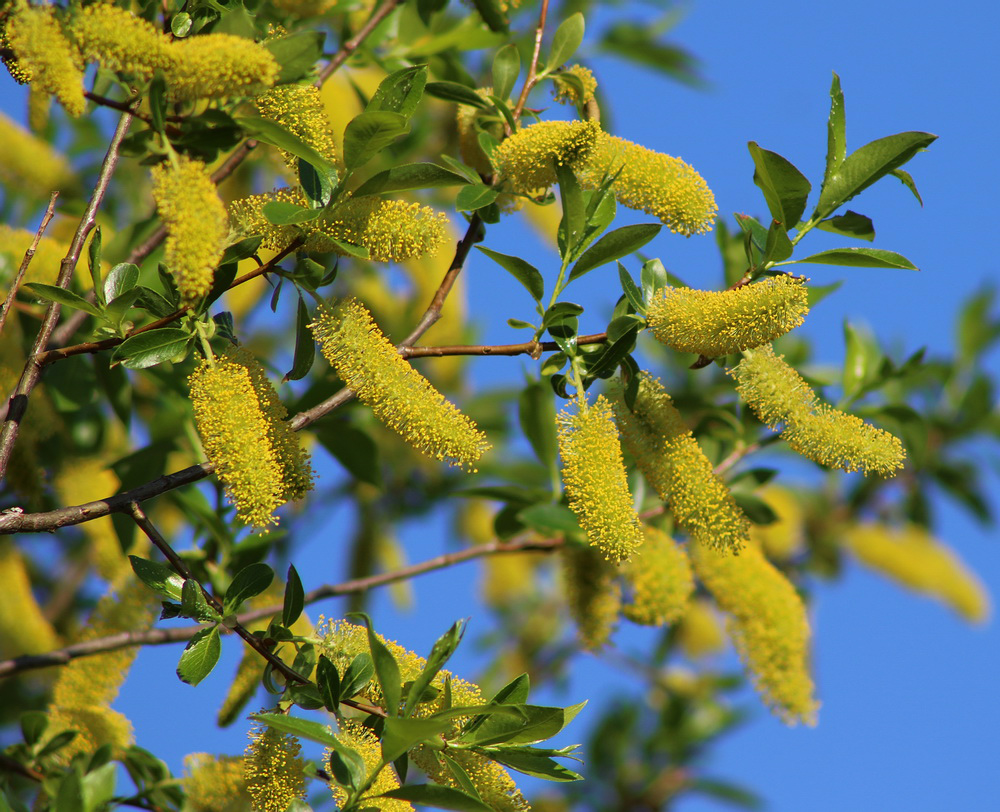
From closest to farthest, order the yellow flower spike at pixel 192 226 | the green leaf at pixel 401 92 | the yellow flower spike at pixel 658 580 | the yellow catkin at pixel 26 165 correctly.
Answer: the yellow flower spike at pixel 192 226
the green leaf at pixel 401 92
the yellow flower spike at pixel 658 580
the yellow catkin at pixel 26 165

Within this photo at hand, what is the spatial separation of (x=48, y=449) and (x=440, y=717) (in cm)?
157

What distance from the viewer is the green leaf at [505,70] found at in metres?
1.77

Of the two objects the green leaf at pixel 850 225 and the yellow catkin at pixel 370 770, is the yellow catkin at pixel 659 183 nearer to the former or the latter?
the green leaf at pixel 850 225

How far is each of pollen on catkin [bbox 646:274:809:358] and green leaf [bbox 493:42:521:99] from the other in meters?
0.61

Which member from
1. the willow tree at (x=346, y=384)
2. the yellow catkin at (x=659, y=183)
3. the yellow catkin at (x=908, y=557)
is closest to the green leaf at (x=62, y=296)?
the willow tree at (x=346, y=384)

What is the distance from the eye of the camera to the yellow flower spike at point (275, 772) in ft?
4.42

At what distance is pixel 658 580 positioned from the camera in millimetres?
2182

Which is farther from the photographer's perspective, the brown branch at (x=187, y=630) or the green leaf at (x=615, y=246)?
the brown branch at (x=187, y=630)

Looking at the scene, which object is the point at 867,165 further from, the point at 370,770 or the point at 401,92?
the point at 370,770

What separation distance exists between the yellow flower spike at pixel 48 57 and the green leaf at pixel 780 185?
877 millimetres

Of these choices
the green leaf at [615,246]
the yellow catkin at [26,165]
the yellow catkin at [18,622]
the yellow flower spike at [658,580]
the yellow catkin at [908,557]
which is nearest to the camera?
the green leaf at [615,246]

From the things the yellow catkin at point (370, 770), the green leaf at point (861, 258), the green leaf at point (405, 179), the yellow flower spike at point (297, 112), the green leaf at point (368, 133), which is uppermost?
the yellow flower spike at point (297, 112)

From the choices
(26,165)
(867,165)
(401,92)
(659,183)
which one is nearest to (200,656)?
(401,92)

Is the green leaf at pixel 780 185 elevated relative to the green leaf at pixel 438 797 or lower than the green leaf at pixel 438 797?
elevated
